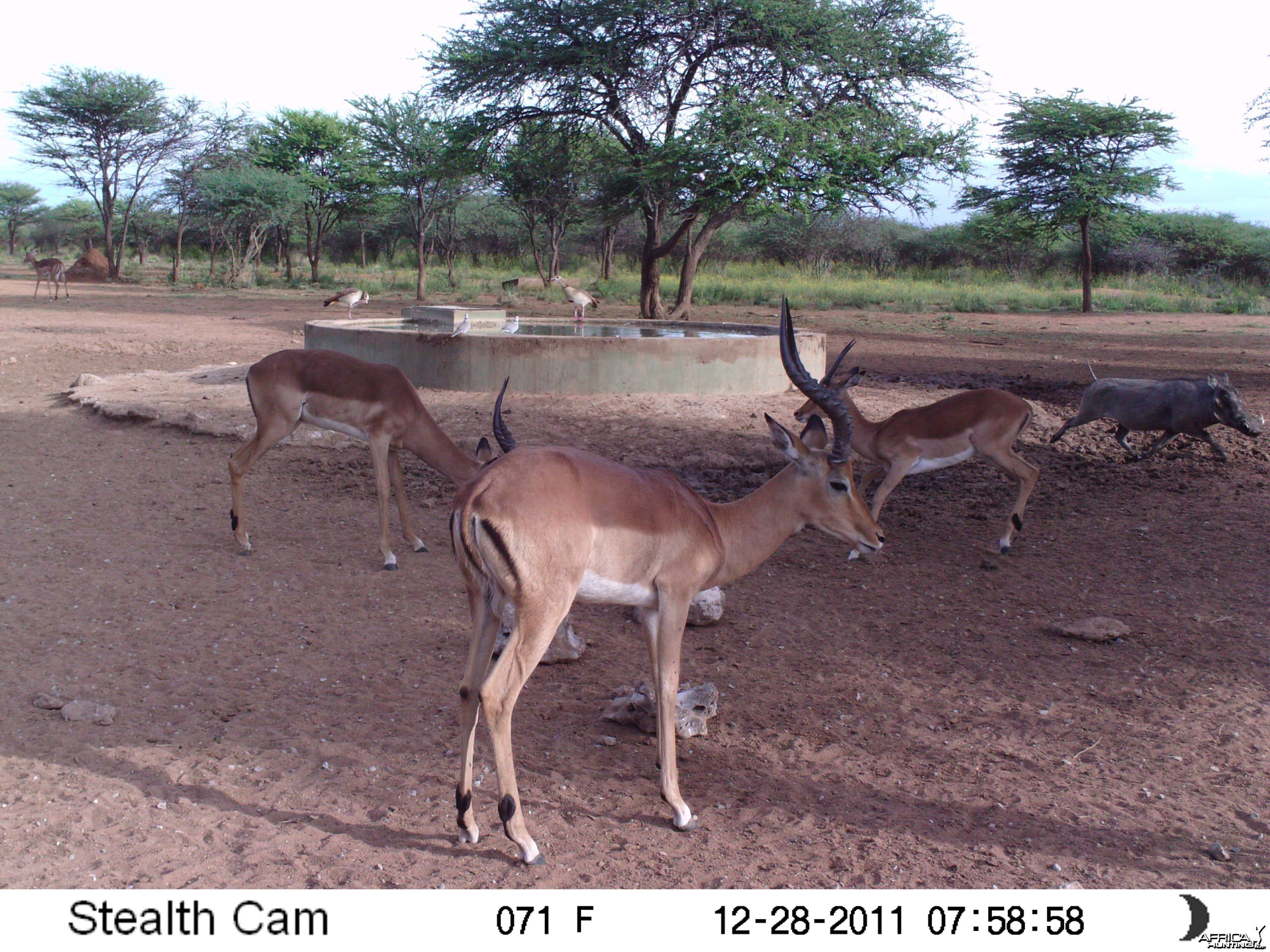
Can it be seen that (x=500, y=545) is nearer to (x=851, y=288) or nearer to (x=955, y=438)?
(x=955, y=438)

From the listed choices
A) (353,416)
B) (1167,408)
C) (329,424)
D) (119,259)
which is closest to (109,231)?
(119,259)

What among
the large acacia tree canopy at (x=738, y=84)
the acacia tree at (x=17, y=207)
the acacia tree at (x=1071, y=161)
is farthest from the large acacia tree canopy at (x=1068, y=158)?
the acacia tree at (x=17, y=207)

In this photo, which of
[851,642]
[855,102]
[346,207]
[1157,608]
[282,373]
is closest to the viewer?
[851,642]

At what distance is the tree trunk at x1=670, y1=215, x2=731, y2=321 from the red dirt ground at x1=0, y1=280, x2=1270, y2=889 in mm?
11686

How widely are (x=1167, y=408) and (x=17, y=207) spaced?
61561 mm

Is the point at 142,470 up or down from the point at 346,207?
down

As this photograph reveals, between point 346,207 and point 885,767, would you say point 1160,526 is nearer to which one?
point 885,767

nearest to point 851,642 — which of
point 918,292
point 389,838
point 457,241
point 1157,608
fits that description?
point 1157,608

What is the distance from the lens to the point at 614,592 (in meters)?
3.55

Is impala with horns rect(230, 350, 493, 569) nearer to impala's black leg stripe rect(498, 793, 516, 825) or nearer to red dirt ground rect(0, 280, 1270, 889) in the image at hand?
red dirt ground rect(0, 280, 1270, 889)

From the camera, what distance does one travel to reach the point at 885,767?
401cm

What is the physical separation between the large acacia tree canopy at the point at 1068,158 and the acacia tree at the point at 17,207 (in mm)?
50215

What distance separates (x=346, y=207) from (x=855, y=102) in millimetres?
23439
